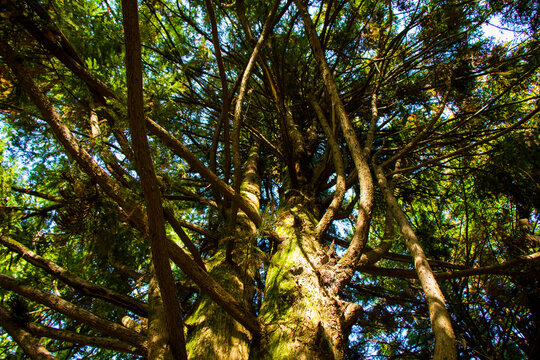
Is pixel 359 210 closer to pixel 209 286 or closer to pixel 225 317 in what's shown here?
pixel 209 286

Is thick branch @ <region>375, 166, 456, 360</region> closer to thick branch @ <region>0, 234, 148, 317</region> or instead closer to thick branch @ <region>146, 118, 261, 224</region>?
thick branch @ <region>146, 118, 261, 224</region>

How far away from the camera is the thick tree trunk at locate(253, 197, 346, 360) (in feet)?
5.27

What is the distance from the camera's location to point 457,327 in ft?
10.9

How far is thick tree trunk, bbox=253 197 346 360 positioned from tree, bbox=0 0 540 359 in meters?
0.01

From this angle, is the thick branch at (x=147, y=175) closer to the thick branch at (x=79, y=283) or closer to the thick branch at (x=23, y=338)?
the thick branch at (x=23, y=338)

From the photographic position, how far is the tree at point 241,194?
1.63m

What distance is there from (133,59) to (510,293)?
4.72 m

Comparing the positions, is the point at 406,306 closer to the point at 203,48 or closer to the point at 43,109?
the point at 43,109

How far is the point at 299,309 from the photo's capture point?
1.84m

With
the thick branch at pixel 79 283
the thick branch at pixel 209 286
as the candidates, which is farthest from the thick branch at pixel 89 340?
the thick branch at pixel 209 286

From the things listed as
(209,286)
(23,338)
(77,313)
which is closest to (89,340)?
(77,313)

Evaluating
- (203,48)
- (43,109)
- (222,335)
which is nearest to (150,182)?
(43,109)

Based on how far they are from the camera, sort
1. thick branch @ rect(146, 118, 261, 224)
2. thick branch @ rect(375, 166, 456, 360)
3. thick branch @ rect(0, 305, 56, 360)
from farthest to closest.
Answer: thick branch @ rect(146, 118, 261, 224), thick branch @ rect(0, 305, 56, 360), thick branch @ rect(375, 166, 456, 360)

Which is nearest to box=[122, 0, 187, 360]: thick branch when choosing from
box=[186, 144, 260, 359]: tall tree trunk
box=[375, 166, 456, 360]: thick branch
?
box=[186, 144, 260, 359]: tall tree trunk
